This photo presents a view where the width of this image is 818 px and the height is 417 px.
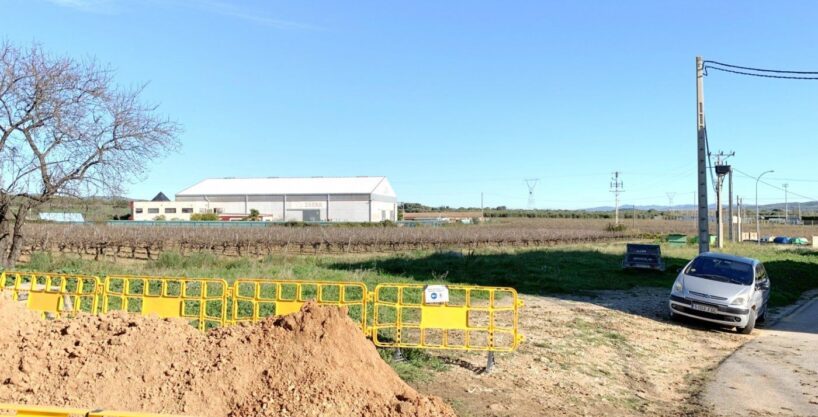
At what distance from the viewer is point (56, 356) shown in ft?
17.0

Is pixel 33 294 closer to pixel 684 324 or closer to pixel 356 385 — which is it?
pixel 356 385

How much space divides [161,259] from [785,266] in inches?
1093

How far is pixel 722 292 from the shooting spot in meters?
11.5

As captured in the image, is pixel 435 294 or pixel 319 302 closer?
pixel 435 294

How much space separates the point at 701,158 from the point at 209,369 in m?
17.1

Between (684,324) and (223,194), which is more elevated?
(223,194)

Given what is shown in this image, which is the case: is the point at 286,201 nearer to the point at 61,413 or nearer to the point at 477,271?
the point at 477,271

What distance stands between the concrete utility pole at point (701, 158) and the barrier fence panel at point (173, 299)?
47.0ft

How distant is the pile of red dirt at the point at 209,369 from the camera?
15.2 feet

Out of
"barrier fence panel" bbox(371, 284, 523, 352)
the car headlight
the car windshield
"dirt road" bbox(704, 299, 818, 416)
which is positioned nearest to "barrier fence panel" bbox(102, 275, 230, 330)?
"barrier fence panel" bbox(371, 284, 523, 352)

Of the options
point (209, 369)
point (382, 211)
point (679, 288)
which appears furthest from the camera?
point (382, 211)

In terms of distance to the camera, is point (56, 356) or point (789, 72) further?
point (789, 72)

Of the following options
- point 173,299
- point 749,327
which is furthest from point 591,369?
point 173,299

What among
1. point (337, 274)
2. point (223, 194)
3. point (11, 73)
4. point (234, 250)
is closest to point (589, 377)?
point (337, 274)
